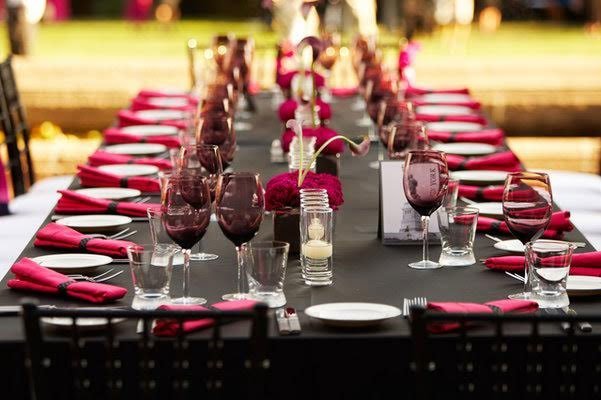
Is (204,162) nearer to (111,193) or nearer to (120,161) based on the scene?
(111,193)

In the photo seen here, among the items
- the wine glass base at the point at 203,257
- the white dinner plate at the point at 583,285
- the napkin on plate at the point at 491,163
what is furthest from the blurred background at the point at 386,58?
the white dinner plate at the point at 583,285

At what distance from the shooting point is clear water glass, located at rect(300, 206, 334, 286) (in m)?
2.42

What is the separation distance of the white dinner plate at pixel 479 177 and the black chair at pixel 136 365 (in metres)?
1.55

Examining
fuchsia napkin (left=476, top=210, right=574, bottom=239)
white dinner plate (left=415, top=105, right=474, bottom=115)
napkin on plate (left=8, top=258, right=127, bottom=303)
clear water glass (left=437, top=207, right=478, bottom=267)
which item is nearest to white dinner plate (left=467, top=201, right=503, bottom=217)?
fuchsia napkin (left=476, top=210, right=574, bottom=239)

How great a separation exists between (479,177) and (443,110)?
1.45 m

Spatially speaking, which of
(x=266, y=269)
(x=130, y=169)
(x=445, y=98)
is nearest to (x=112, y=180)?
(x=130, y=169)

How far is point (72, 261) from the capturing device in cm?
255

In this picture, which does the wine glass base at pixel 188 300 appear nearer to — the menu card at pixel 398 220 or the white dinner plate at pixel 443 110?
the menu card at pixel 398 220

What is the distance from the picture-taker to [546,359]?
80.9 inches

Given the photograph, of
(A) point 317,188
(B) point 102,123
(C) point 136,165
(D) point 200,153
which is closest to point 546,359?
(A) point 317,188

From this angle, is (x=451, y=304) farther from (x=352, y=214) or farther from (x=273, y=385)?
(x=352, y=214)

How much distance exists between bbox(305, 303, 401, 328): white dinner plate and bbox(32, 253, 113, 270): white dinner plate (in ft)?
1.80

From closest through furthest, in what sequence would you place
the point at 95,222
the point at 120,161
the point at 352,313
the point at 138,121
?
the point at 352,313, the point at 95,222, the point at 120,161, the point at 138,121

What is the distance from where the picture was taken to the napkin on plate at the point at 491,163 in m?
3.76
